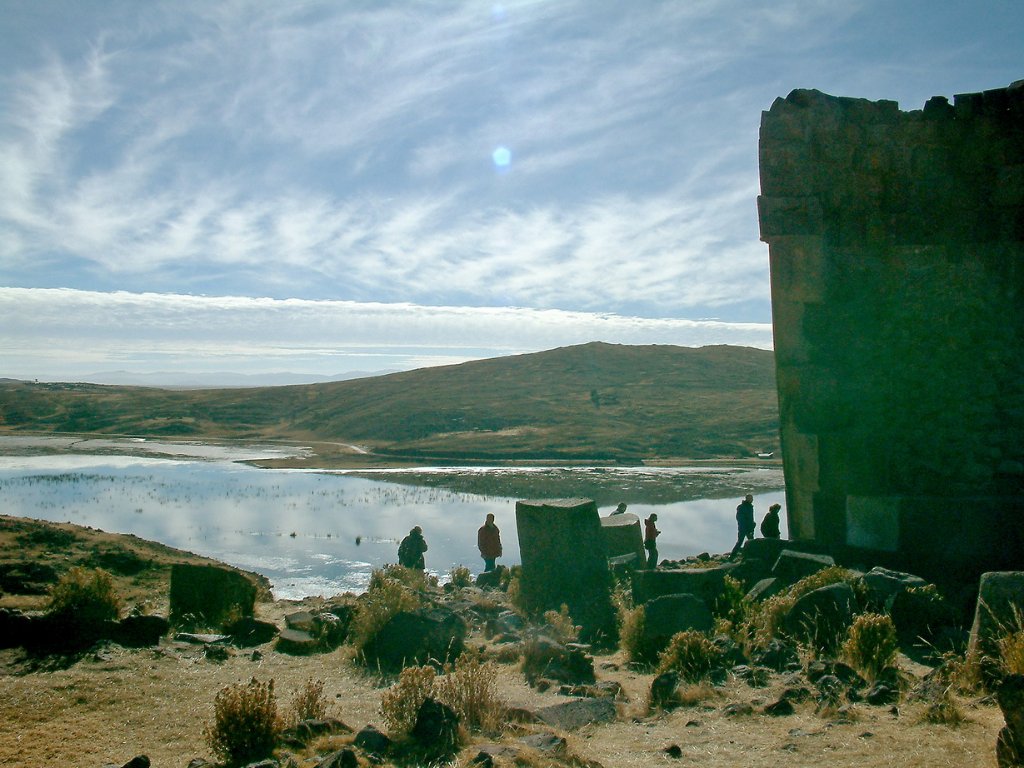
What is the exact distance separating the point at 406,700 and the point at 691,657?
2.82 metres

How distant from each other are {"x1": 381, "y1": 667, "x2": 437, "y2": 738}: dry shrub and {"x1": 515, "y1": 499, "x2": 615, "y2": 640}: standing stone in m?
5.14

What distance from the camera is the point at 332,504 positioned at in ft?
98.6

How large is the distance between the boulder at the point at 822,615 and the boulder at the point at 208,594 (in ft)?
23.0

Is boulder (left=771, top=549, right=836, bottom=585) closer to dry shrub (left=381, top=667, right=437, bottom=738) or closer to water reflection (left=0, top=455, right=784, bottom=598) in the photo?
dry shrub (left=381, top=667, right=437, bottom=738)

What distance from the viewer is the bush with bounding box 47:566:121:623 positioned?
9.02m

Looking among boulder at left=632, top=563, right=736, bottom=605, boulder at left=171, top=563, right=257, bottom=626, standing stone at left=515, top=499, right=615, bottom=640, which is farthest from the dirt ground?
standing stone at left=515, top=499, right=615, bottom=640

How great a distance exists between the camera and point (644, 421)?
65438 mm

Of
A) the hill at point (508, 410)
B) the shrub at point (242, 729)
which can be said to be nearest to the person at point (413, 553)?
the shrub at point (242, 729)

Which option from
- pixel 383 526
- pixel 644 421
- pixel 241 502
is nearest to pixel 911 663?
pixel 383 526

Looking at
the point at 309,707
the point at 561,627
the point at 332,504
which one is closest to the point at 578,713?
the point at 309,707

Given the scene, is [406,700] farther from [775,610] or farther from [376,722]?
[775,610]

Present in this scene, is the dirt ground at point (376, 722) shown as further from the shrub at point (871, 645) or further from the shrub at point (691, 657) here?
the shrub at point (871, 645)

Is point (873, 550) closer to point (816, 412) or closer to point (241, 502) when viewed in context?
point (816, 412)

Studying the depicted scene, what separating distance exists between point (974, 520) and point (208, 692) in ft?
27.6
